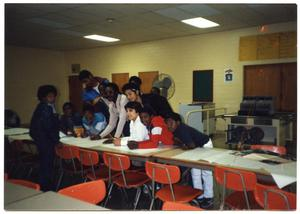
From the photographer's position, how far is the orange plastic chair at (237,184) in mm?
2072

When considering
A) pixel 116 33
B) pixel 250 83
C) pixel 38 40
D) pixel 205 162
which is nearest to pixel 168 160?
pixel 205 162

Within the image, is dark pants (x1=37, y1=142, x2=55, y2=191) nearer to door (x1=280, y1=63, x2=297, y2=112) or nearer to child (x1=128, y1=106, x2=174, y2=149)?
child (x1=128, y1=106, x2=174, y2=149)

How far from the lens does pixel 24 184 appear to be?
2023 mm

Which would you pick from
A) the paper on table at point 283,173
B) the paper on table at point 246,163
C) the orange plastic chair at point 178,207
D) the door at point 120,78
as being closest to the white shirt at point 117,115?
the paper on table at point 246,163

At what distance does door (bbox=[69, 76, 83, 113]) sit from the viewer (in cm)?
962

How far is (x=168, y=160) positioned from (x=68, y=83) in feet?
25.8

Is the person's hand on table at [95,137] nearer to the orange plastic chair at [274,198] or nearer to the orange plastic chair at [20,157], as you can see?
the orange plastic chair at [20,157]

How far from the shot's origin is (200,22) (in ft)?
19.6

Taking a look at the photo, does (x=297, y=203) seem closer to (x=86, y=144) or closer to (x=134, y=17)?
(x=86, y=144)

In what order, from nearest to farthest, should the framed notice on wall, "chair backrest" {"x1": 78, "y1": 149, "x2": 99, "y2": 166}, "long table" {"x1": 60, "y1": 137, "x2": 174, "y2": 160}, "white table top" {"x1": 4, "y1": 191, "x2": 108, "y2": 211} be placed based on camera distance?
"white table top" {"x1": 4, "y1": 191, "x2": 108, "y2": 211}, "long table" {"x1": 60, "y1": 137, "x2": 174, "y2": 160}, "chair backrest" {"x1": 78, "y1": 149, "x2": 99, "y2": 166}, the framed notice on wall

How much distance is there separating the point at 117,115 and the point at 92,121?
1.86 ft

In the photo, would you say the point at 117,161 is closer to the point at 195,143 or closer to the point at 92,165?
the point at 92,165

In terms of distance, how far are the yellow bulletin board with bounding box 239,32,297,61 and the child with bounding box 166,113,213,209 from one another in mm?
3789

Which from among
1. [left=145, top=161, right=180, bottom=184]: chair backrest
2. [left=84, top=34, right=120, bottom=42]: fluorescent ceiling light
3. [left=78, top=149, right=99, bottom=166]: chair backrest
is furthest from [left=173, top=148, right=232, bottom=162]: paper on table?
[left=84, top=34, right=120, bottom=42]: fluorescent ceiling light
